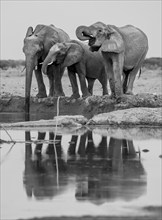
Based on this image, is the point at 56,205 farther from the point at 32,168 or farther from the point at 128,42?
the point at 128,42

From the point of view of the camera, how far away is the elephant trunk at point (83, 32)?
917 inches

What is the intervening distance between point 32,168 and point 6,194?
191 cm

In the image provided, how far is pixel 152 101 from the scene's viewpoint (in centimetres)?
2289

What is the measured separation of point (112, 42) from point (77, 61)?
2881 millimetres

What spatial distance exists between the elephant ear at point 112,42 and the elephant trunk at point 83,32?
538mm

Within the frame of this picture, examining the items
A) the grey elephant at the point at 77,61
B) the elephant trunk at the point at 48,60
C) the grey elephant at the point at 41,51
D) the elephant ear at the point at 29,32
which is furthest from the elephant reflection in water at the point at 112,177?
the elephant ear at the point at 29,32

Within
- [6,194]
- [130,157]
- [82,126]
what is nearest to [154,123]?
[82,126]

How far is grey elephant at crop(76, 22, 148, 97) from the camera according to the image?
75.8 ft

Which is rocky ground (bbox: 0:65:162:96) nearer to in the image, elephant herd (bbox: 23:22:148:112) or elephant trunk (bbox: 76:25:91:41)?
elephant herd (bbox: 23:22:148:112)

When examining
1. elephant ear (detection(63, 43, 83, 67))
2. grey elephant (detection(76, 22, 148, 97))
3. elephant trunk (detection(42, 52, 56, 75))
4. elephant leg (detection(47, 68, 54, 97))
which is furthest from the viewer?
elephant leg (detection(47, 68, 54, 97))

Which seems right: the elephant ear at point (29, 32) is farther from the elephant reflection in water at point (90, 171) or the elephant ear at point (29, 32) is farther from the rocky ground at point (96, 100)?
the elephant reflection in water at point (90, 171)

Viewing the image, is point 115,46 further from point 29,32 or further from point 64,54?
point 29,32

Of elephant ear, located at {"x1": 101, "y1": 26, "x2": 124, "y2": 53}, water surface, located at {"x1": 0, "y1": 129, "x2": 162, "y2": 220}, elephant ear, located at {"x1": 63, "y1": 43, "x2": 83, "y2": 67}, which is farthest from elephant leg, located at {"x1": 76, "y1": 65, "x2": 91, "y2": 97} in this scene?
water surface, located at {"x1": 0, "y1": 129, "x2": 162, "y2": 220}

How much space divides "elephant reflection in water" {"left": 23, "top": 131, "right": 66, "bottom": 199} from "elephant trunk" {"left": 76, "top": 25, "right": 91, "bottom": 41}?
9452mm
